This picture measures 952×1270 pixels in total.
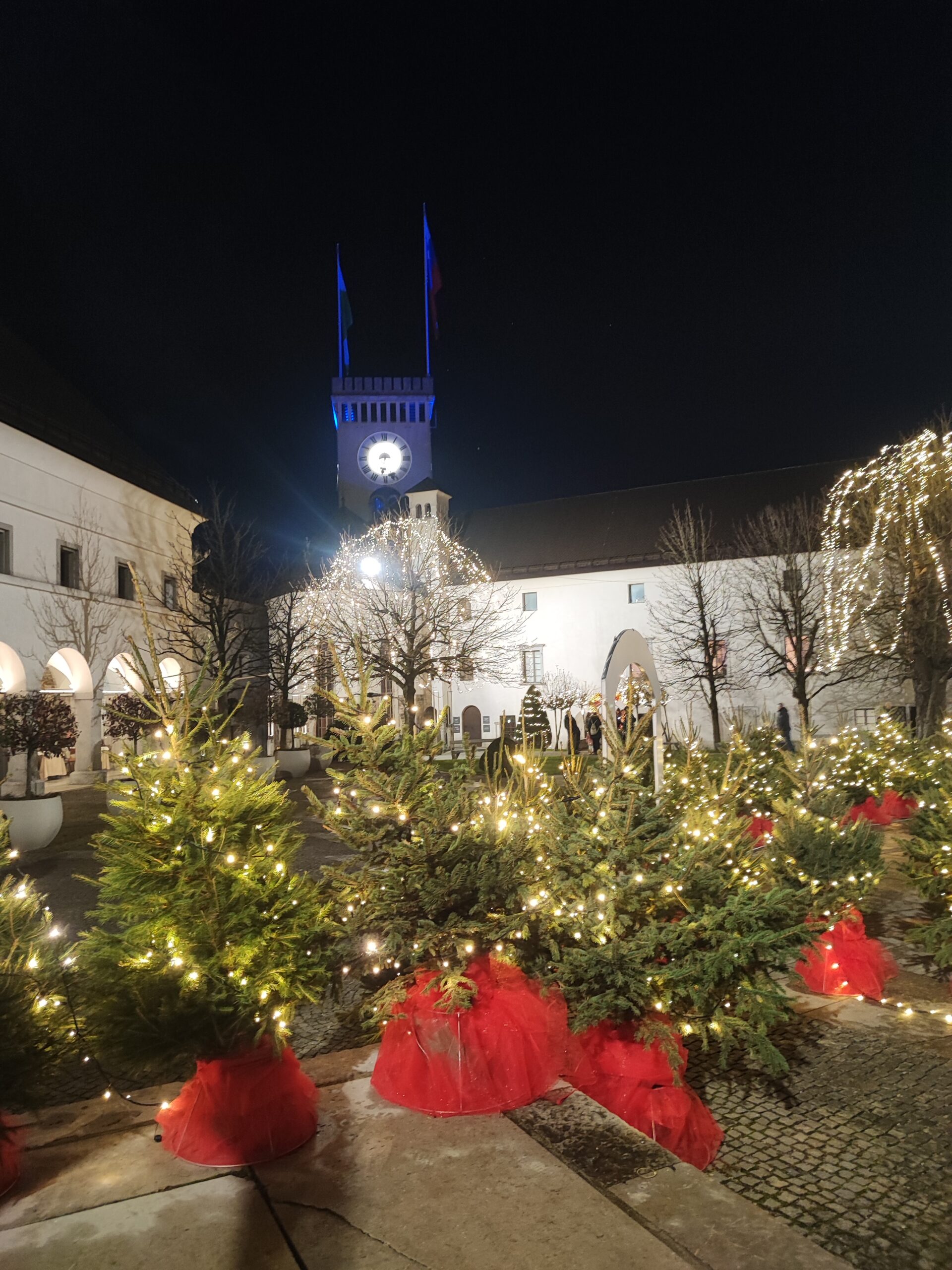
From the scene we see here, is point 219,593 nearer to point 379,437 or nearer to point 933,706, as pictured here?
point 933,706

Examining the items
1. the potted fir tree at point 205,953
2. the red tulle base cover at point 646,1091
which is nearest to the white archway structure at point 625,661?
the red tulle base cover at point 646,1091

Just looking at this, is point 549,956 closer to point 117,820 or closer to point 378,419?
point 117,820

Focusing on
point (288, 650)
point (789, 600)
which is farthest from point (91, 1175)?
point (789, 600)

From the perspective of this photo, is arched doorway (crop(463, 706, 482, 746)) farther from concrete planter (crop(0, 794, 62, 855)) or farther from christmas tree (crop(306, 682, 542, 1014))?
christmas tree (crop(306, 682, 542, 1014))

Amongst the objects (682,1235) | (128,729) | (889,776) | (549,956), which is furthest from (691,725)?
(128,729)

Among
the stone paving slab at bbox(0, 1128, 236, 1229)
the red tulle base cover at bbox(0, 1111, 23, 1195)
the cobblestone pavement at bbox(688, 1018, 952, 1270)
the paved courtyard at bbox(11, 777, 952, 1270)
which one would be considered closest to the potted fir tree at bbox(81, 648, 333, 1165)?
the stone paving slab at bbox(0, 1128, 236, 1229)

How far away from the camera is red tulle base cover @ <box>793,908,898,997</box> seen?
639 cm

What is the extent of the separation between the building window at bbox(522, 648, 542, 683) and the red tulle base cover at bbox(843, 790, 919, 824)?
27344mm

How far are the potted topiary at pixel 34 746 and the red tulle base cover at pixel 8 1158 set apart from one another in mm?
8756

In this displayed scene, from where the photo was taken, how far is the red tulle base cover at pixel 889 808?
43.2 feet

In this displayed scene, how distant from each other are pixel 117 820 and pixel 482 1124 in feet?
7.79

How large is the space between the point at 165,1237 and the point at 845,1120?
3.60 m

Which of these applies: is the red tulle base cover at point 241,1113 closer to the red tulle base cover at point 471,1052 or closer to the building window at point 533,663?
the red tulle base cover at point 471,1052

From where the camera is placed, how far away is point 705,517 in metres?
41.9
